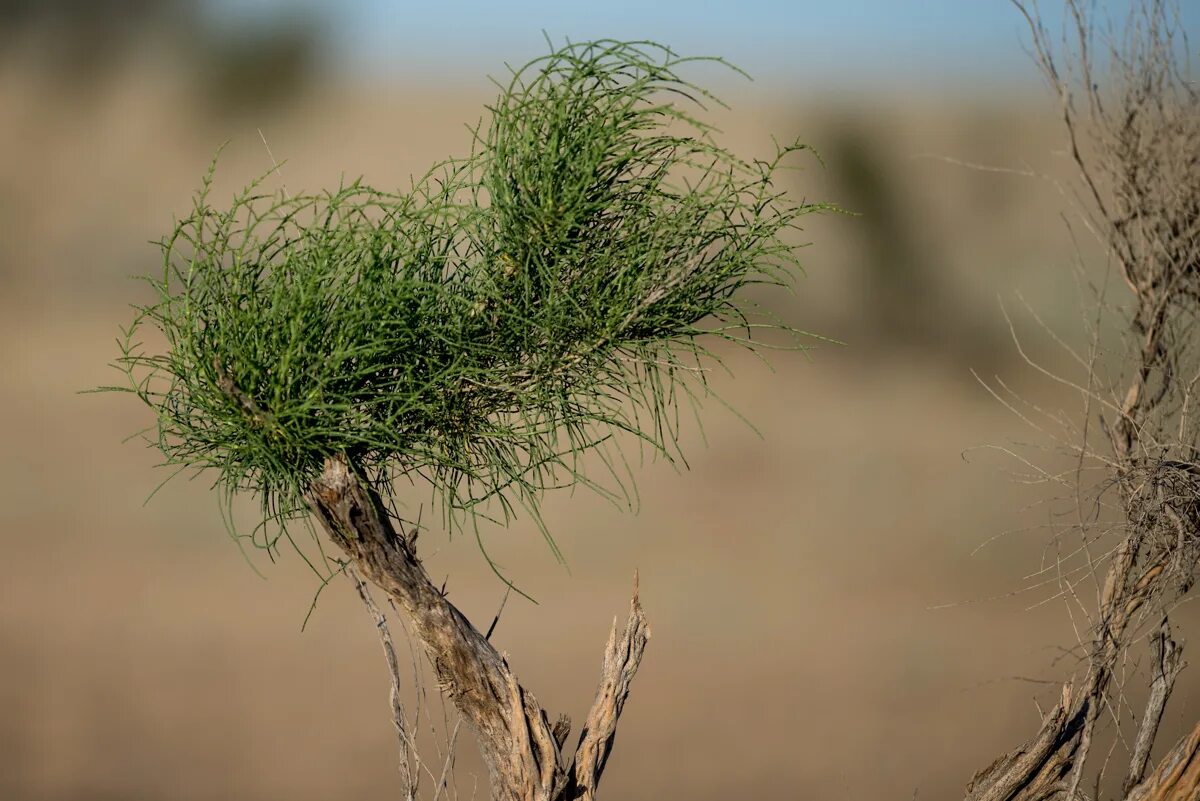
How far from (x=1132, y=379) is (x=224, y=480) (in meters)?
1.23

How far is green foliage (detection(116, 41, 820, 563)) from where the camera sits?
1.35 m

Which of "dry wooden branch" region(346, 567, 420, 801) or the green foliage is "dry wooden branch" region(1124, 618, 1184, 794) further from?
"dry wooden branch" region(346, 567, 420, 801)

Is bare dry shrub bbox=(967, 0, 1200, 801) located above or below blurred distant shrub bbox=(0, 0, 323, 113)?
below

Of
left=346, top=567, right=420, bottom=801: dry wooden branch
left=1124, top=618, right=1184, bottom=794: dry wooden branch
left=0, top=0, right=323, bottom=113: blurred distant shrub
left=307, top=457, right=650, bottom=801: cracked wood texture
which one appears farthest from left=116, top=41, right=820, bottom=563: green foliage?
left=0, top=0, right=323, bottom=113: blurred distant shrub

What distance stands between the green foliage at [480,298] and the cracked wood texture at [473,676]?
52 mm

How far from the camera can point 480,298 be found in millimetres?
1404

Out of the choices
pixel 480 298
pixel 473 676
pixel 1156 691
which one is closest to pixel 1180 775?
pixel 1156 691

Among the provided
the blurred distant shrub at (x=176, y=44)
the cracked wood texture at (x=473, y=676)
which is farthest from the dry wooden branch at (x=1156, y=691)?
the blurred distant shrub at (x=176, y=44)

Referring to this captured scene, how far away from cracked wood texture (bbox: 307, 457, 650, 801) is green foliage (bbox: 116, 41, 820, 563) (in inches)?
2.0

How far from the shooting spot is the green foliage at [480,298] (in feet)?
4.42

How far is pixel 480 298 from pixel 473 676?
45 cm

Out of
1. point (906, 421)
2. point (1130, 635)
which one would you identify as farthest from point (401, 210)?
point (906, 421)

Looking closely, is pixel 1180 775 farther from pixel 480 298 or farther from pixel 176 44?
pixel 176 44

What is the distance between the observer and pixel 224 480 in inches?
56.9
